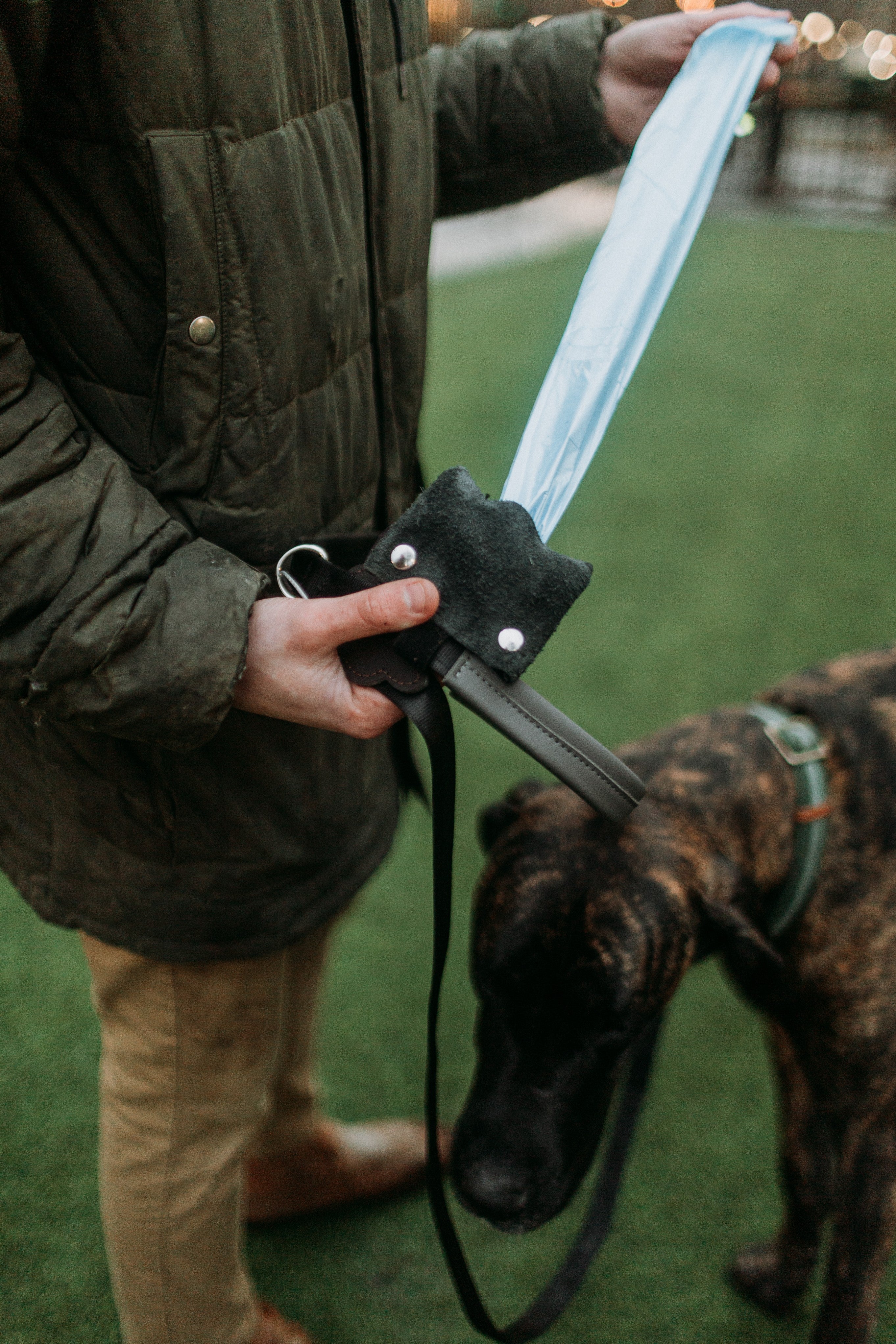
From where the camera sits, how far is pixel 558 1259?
191 cm

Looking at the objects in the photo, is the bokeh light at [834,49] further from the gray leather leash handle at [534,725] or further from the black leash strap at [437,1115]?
the gray leather leash handle at [534,725]

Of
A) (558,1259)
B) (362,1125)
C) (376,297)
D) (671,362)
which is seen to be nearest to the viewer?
(376,297)

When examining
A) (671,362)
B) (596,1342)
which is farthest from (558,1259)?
(671,362)

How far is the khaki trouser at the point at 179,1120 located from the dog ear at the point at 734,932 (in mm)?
596

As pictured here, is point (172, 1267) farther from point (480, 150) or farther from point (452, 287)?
point (452, 287)

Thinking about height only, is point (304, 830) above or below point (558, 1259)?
above

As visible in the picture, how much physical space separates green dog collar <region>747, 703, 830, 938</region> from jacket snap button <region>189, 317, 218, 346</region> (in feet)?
3.87

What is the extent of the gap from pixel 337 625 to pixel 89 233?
448 millimetres

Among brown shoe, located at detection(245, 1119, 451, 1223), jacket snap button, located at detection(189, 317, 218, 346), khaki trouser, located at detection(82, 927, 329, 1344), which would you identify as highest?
jacket snap button, located at detection(189, 317, 218, 346)

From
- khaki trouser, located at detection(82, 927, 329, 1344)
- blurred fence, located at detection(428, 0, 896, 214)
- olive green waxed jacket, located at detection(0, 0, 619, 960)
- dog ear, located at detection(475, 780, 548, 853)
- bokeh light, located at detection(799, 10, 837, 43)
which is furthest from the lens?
bokeh light, located at detection(799, 10, 837, 43)

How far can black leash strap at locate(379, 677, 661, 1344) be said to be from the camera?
1076 millimetres

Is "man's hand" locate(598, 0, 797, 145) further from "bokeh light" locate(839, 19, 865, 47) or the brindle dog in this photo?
"bokeh light" locate(839, 19, 865, 47)

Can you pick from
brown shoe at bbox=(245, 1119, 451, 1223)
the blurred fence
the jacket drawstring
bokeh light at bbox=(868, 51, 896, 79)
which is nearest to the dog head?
brown shoe at bbox=(245, 1119, 451, 1223)

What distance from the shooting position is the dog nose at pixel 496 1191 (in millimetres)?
1496
